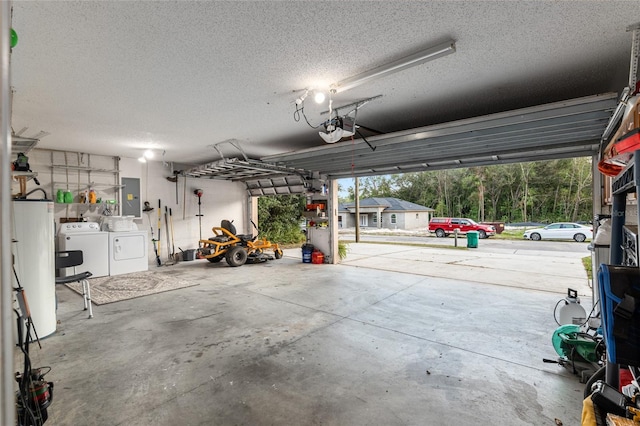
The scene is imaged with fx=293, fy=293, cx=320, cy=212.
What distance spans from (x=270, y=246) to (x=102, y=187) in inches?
172

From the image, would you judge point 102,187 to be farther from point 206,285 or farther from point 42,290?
point 42,290

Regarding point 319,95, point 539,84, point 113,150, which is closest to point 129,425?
point 319,95

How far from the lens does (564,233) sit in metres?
15.0

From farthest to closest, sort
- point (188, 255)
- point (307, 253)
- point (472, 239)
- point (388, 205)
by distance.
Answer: point (388, 205) < point (472, 239) < point (188, 255) < point (307, 253)

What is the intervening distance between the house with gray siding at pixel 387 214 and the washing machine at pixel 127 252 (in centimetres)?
2151

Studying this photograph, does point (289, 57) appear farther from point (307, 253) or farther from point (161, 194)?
point (161, 194)

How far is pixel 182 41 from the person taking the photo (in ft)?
7.74

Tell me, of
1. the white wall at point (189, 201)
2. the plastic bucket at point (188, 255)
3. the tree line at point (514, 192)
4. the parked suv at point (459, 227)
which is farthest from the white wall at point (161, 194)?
the tree line at point (514, 192)

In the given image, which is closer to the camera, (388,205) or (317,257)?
(317,257)

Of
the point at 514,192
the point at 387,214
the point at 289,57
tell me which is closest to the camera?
the point at 289,57

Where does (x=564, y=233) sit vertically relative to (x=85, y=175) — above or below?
below

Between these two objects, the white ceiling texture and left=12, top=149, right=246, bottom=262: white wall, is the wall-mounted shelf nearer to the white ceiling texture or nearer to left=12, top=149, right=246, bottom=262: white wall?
left=12, top=149, right=246, bottom=262: white wall

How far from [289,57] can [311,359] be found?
9.09 ft

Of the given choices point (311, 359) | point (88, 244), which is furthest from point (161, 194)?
point (311, 359)
